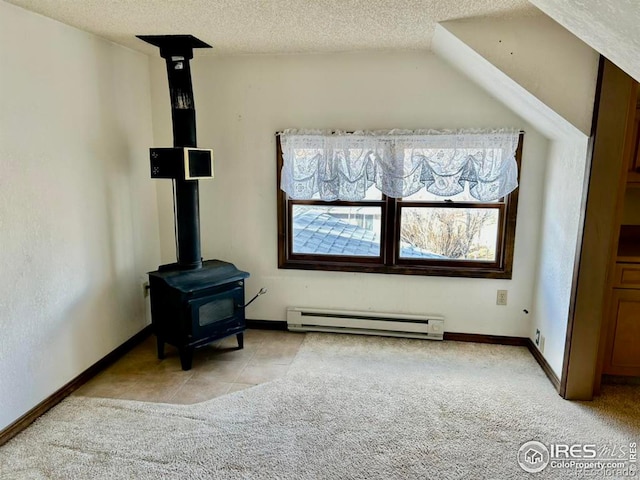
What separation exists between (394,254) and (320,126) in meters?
1.17

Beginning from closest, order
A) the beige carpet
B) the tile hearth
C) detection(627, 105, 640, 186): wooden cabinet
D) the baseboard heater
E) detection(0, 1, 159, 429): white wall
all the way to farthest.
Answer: the beige carpet < detection(0, 1, 159, 429): white wall < detection(627, 105, 640, 186): wooden cabinet < the tile hearth < the baseboard heater

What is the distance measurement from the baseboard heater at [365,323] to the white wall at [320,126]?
74 millimetres

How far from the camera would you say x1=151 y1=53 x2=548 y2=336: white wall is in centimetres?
322

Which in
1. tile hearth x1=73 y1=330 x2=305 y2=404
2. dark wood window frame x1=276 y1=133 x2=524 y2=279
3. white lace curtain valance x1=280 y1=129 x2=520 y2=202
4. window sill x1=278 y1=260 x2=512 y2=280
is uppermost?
white lace curtain valance x1=280 y1=129 x2=520 y2=202

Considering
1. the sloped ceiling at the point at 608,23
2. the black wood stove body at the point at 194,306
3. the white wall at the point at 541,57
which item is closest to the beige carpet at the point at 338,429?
the black wood stove body at the point at 194,306

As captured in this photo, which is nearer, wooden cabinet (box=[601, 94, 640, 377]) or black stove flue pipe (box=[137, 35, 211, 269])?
wooden cabinet (box=[601, 94, 640, 377])

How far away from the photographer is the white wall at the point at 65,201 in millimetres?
2248

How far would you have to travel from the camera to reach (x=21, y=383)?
2342 mm

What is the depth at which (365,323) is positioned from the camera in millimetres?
3572

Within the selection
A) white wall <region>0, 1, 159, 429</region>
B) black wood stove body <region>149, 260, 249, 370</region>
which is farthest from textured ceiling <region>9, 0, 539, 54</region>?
black wood stove body <region>149, 260, 249, 370</region>

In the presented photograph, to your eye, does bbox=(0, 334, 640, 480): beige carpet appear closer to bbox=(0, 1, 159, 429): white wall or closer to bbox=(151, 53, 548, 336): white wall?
bbox=(0, 1, 159, 429): white wall

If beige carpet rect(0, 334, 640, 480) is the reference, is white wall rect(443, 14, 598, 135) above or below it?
above

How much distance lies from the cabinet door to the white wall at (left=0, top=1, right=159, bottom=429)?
333 cm

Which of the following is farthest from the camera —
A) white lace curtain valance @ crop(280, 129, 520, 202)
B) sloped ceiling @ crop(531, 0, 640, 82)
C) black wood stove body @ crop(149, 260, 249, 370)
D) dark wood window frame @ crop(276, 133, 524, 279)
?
dark wood window frame @ crop(276, 133, 524, 279)
